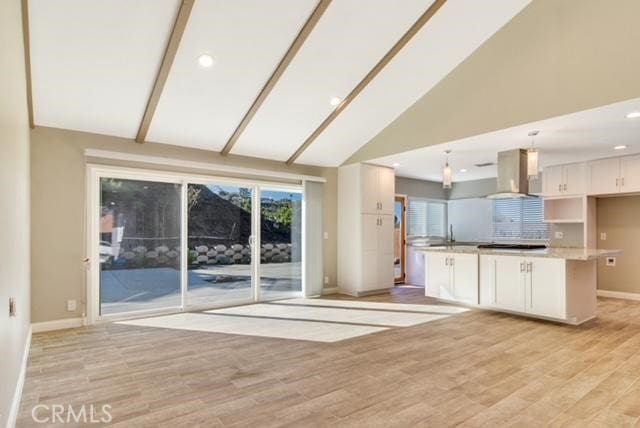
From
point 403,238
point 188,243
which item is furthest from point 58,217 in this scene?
point 403,238

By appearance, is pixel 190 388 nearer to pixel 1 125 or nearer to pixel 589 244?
pixel 1 125

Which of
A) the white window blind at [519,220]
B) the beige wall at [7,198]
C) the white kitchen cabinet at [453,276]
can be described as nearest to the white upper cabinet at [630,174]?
the white window blind at [519,220]

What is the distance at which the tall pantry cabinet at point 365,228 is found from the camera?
21.5 ft

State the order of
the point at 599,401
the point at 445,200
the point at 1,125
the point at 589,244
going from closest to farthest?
the point at 1,125 < the point at 599,401 < the point at 589,244 < the point at 445,200

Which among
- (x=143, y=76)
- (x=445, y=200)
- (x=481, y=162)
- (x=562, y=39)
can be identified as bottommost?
(x=445, y=200)

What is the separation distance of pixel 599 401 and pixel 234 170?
5.11 meters

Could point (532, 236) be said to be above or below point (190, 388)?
above

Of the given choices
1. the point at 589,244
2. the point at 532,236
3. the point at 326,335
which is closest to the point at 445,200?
the point at 532,236

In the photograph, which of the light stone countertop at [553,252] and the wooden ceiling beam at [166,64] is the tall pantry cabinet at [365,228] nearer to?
the light stone countertop at [553,252]

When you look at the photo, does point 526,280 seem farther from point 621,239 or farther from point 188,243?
point 188,243

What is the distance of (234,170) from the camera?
571 centimetres

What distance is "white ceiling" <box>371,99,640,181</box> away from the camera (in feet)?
13.1

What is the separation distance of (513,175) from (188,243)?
5061mm

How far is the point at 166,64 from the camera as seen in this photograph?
3.62 metres
